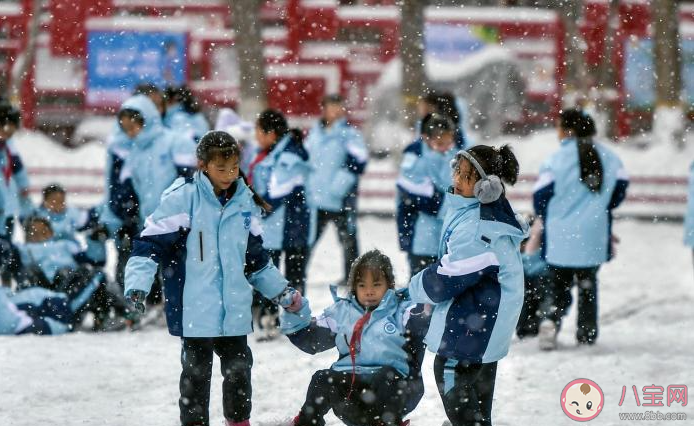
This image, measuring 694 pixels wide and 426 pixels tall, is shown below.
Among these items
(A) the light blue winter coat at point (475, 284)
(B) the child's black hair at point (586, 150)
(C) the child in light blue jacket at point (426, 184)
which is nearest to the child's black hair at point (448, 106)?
(C) the child in light blue jacket at point (426, 184)

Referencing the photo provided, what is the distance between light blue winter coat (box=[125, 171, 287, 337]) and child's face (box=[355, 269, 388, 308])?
1.76ft

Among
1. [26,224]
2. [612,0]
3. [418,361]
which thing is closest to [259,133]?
[26,224]

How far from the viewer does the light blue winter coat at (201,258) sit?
4844 millimetres

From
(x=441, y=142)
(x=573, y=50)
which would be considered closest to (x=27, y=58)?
(x=573, y=50)

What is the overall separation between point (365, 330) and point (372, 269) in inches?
11.7

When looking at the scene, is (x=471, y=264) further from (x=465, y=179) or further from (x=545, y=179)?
(x=545, y=179)

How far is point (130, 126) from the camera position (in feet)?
25.7

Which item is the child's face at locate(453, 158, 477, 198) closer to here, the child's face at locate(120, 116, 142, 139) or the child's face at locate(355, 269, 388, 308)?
the child's face at locate(355, 269, 388, 308)

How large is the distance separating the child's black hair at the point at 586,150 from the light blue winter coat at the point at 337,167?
2.66 metres

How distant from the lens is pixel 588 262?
7238mm

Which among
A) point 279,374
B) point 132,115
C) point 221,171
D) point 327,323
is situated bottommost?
point 279,374

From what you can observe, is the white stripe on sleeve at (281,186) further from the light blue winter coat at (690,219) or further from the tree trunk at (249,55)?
the tree trunk at (249,55)

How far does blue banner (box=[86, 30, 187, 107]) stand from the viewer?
17578mm

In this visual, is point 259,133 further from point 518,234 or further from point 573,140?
point 518,234
